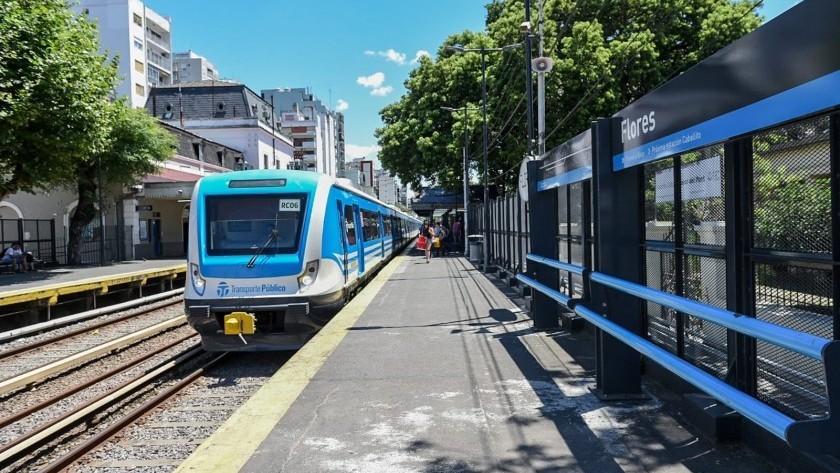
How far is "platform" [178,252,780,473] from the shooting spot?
4.08 m

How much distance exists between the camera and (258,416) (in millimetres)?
5105

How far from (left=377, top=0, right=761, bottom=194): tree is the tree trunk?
15.7 meters

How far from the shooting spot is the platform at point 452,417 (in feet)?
13.4

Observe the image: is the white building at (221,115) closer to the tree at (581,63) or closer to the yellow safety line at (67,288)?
the tree at (581,63)

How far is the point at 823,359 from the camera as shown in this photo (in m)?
2.31

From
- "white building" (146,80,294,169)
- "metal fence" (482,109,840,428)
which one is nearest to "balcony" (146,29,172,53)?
"white building" (146,80,294,169)

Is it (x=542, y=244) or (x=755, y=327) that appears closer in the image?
(x=755, y=327)

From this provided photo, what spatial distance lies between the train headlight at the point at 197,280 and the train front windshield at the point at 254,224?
1.03 ft

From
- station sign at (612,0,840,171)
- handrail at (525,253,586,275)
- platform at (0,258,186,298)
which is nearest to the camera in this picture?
station sign at (612,0,840,171)

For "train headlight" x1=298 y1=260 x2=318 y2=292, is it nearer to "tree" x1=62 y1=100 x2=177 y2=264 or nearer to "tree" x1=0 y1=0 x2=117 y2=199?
"tree" x1=0 y1=0 x2=117 y2=199

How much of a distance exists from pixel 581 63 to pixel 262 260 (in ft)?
64.0

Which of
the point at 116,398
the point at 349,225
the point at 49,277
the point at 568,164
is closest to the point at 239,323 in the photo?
the point at 116,398

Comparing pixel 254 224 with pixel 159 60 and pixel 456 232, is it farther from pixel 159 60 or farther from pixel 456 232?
pixel 159 60

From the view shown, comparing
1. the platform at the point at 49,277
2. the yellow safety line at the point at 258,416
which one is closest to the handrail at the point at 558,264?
the yellow safety line at the point at 258,416
